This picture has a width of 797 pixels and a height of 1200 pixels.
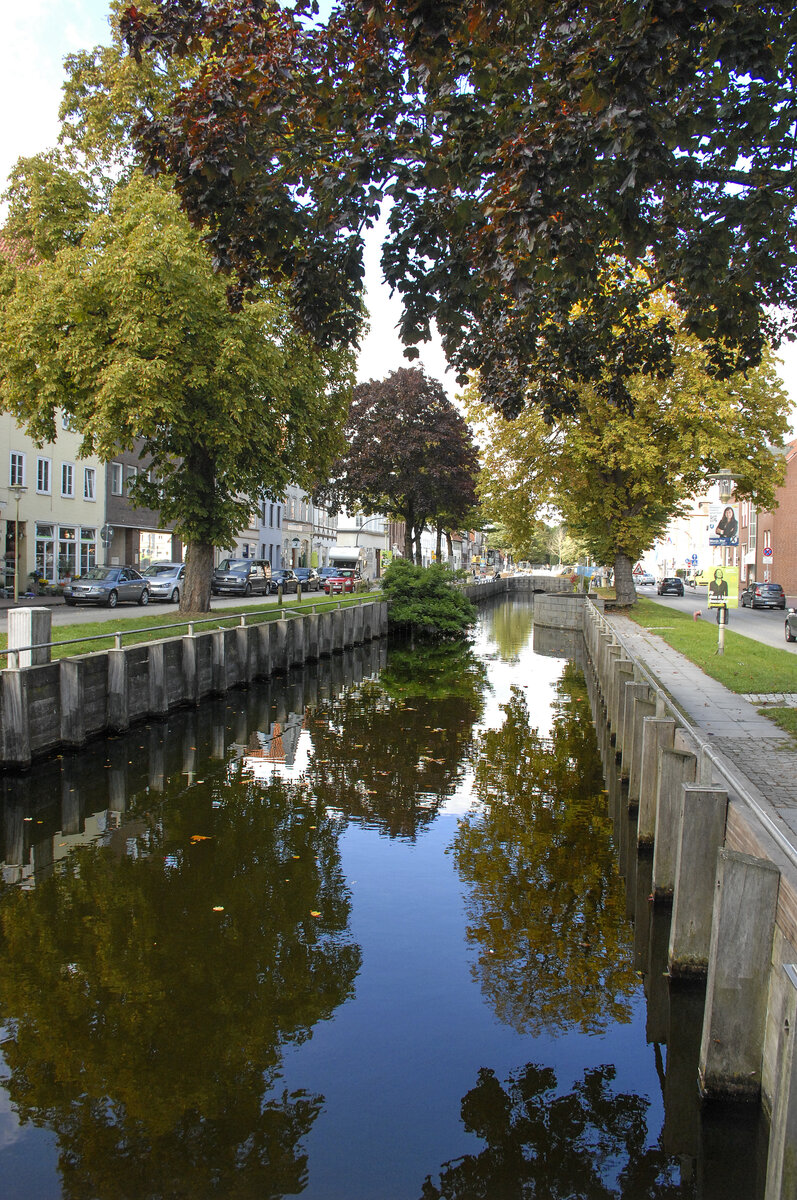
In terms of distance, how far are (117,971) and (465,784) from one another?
686 cm

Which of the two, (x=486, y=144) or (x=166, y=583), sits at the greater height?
(x=486, y=144)

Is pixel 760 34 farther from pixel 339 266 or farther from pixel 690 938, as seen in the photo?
pixel 690 938

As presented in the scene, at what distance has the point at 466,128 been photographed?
28.0 feet

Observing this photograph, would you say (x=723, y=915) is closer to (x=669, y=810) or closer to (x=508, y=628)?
(x=669, y=810)

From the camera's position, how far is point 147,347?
66.7 feet

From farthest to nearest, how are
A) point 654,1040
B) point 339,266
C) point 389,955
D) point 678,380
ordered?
point 678,380
point 339,266
point 389,955
point 654,1040

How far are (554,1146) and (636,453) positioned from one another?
104 feet

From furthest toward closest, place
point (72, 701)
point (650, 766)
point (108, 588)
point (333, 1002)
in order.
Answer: point (108, 588) < point (72, 701) < point (650, 766) < point (333, 1002)

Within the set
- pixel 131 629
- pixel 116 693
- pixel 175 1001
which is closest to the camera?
pixel 175 1001

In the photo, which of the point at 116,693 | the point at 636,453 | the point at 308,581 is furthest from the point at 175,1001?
the point at 308,581

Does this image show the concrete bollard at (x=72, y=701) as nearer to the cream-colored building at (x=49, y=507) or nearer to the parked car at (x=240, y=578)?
the cream-colored building at (x=49, y=507)

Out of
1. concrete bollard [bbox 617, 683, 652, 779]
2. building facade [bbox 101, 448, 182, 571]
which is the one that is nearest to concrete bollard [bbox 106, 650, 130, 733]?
concrete bollard [bbox 617, 683, 652, 779]

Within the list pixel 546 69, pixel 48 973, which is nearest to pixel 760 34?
pixel 546 69

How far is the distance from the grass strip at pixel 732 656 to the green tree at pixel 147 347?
427 inches
